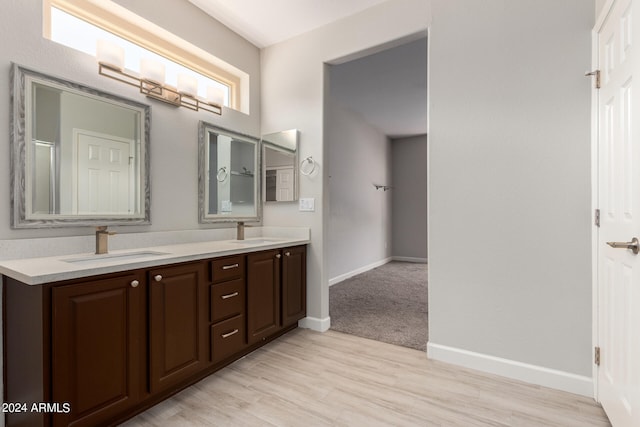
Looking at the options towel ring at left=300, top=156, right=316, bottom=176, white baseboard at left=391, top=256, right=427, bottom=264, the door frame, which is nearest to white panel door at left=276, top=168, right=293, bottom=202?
towel ring at left=300, top=156, right=316, bottom=176

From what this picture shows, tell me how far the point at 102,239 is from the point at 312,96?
1.96 m

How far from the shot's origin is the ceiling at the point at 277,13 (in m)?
2.39

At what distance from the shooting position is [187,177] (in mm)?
2379

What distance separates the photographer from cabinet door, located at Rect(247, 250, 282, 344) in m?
2.21

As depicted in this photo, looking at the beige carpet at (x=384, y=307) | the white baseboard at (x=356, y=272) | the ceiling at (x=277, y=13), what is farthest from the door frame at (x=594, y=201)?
the white baseboard at (x=356, y=272)

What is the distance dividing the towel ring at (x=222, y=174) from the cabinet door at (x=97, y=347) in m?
1.26

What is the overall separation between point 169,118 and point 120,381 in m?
1.69

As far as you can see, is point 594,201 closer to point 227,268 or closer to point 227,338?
point 227,268

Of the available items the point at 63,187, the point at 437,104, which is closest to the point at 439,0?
the point at 437,104

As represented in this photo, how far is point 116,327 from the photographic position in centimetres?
144

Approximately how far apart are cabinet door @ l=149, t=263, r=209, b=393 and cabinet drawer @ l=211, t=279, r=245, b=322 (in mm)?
66

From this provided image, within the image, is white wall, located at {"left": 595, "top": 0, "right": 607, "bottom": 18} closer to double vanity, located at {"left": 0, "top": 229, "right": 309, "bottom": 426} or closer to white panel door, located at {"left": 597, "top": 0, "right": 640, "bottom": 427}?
white panel door, located at {"left": 597, "top": 0, "right": 640, "bottom": 427}

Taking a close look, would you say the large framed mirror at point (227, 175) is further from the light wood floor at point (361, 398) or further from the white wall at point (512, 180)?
the white wall at point (512, 180)

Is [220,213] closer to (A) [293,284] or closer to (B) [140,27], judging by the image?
(A) [293,284]
